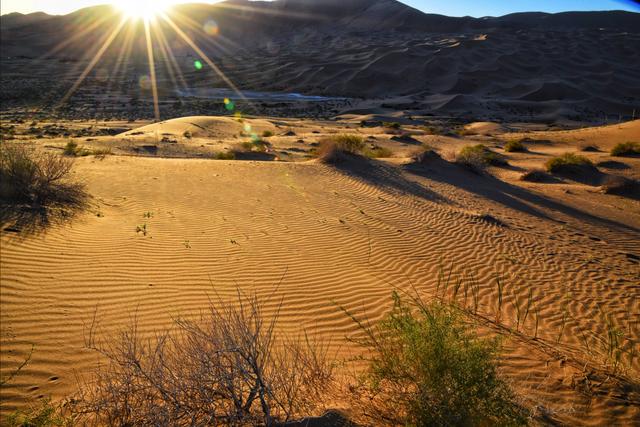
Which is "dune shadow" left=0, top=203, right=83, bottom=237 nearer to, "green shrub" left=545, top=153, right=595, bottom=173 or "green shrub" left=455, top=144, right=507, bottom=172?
"green shrub" left=455, top=144, right=507, bottom=172

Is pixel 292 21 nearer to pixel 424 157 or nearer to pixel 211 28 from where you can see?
pixel 211 28

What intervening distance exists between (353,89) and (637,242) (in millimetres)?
60353

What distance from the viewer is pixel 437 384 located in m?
2.95

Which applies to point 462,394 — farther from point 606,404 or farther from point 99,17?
point 99,17

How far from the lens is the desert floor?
3.99 metres

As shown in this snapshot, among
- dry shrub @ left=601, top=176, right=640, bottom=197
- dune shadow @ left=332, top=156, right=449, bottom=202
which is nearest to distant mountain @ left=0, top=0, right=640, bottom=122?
dry shrub @ left=601, top=176, right=640, bottom=197

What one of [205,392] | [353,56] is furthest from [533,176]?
[353,56]

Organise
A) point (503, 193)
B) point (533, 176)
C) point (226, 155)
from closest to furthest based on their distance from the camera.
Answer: point (503, 193) → point (533, 176) → point (226, 155)

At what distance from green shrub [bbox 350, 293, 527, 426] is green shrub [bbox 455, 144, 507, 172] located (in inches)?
589

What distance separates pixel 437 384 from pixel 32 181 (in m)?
8.28

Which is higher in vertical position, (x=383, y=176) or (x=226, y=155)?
(x=226, y=155)

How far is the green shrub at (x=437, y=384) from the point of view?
9.17 ft

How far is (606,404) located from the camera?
350 centimetres

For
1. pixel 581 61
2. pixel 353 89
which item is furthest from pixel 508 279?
pixel 581 61
